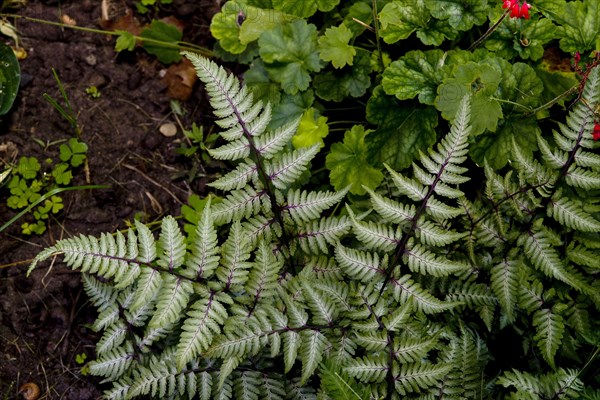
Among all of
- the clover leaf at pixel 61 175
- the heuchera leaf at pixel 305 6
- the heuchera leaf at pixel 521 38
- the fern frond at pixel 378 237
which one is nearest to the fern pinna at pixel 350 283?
the fern frond at pixel 378 237

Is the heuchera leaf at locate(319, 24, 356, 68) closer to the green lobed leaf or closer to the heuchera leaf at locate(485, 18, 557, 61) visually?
the heuchera leaf at locate(485, 18, 557, 61)

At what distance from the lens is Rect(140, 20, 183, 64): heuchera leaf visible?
3.06m

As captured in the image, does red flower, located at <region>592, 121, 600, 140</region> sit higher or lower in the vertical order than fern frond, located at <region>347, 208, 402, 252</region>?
higher

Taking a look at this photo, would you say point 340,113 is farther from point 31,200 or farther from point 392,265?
point 31,200

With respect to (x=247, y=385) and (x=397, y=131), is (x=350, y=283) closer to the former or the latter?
(x=247, y=385)

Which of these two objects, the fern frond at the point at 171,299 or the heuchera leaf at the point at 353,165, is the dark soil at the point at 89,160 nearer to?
the heuchera leaf at the point at 353,165

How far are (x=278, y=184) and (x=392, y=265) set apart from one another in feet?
1.77

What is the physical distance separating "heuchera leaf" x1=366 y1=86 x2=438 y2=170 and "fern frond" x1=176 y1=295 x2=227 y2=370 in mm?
1139

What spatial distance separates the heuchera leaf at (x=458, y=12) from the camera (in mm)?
2484

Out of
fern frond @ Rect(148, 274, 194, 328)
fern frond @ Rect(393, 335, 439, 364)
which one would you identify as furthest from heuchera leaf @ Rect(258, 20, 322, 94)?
fern frond @ Rect(393, 335, 439, 364)

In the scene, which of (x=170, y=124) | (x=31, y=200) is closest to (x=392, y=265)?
(x=170, y=124)

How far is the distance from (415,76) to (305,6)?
0.69m

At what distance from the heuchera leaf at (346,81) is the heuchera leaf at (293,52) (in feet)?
0.29

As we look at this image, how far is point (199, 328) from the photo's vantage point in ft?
5.95
